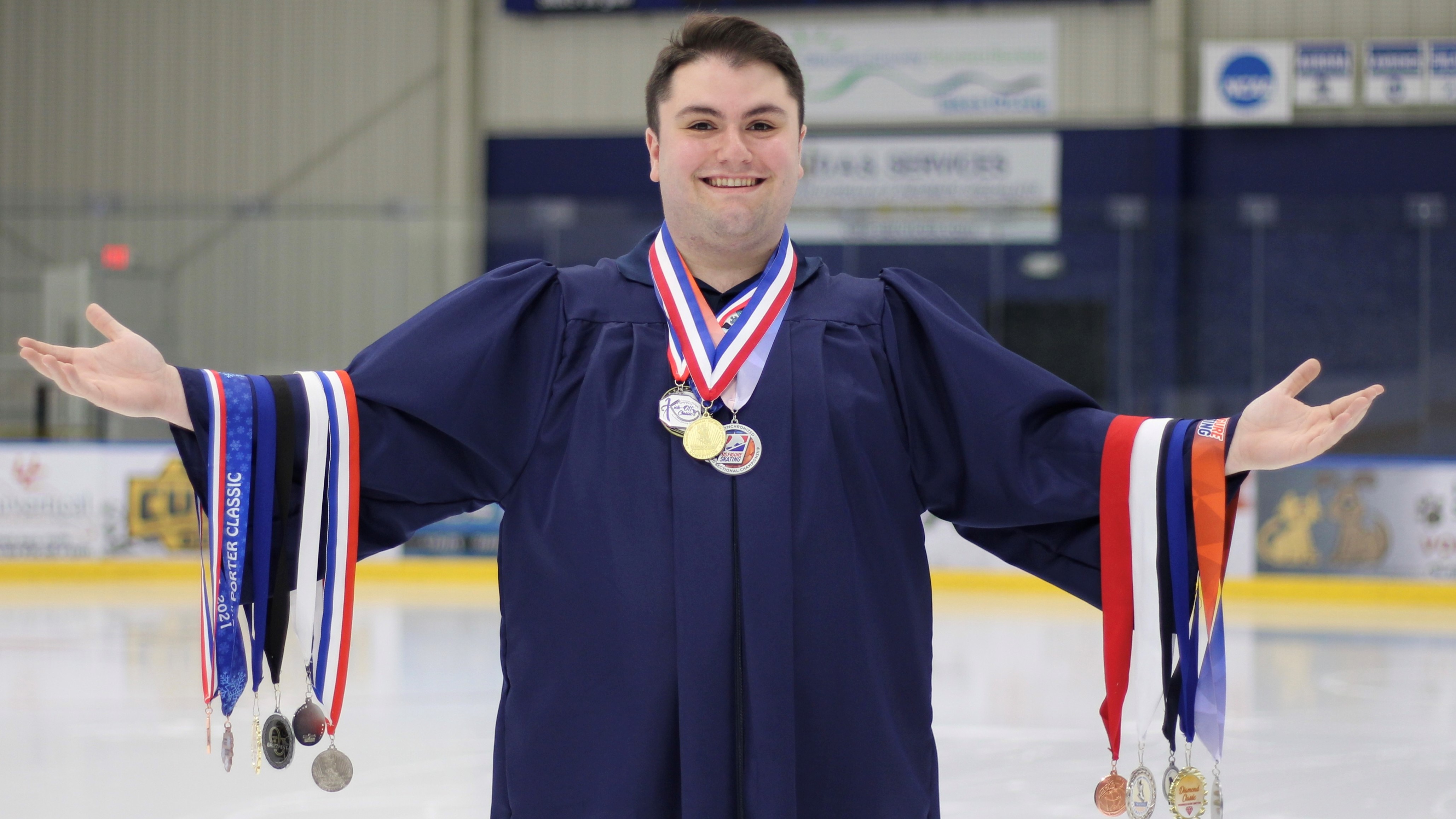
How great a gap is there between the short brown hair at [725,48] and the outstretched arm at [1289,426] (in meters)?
0.67

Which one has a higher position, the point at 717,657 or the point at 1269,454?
the point at 1269,454

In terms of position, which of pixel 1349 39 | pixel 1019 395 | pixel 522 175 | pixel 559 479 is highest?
pixel 1349 39

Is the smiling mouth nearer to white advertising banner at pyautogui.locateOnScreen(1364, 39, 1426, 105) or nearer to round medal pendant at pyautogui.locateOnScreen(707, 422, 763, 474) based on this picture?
round medal pendant at pyautogui.locateOnScreen(707, 422, 763, 474)

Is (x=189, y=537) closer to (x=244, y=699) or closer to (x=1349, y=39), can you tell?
(x=244, y=699)

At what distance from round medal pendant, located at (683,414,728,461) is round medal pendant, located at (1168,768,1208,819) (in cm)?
72

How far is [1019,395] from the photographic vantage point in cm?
175

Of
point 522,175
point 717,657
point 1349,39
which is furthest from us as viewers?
point 522,175

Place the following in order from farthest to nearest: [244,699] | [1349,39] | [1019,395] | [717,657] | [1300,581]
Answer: [1349,39], [1300,581], [244,699], [1019,395], [717,657]

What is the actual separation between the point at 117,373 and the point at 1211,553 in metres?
1.35

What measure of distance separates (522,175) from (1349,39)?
769 cm

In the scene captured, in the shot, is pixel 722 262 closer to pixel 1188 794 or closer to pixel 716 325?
pixel 716 325

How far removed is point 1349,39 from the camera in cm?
1227

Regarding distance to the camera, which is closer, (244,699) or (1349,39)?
(244,699)

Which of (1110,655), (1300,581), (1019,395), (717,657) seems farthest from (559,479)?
(1300,581)
